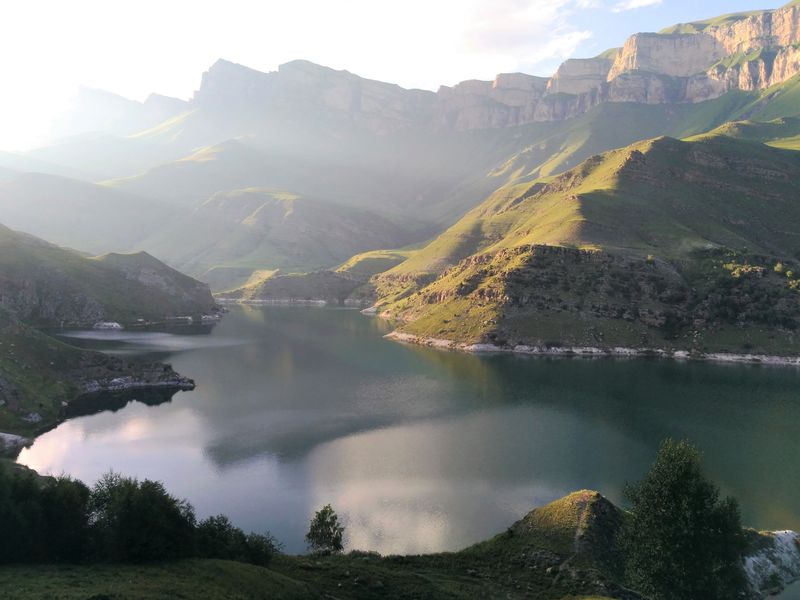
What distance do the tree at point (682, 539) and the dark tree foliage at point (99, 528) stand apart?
102 feet

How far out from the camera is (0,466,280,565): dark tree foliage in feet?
127

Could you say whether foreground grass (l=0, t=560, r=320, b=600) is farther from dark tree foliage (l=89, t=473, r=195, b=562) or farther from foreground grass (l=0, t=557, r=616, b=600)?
dark tree foliage (l=89, t=473, r=195, b=562)

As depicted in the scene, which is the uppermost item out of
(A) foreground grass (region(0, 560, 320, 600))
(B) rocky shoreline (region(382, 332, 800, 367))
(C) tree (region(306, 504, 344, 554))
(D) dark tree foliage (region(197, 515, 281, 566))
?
(B) rocky shoreline (region(382, 332, 800, 367))

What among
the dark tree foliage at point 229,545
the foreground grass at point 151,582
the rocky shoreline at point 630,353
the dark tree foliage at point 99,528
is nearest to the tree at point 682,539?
the foreground grass at point 151,582

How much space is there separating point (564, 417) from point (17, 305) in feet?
565

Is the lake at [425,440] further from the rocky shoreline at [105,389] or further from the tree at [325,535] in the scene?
the tree at [325,535]

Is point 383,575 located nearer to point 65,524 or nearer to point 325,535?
point 325,535

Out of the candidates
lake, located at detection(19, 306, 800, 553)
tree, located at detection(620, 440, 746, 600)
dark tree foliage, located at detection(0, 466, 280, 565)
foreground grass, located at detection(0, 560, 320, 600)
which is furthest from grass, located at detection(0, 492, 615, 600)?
lake, located at detection(19, 306, 800, 553)

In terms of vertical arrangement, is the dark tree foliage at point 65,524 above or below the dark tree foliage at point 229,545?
above

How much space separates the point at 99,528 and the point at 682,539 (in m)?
45.1

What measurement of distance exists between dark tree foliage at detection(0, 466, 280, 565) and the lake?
706 inches

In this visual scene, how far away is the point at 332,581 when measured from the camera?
4247 cm

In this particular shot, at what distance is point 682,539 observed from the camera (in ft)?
146

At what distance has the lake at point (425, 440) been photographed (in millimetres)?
67250
